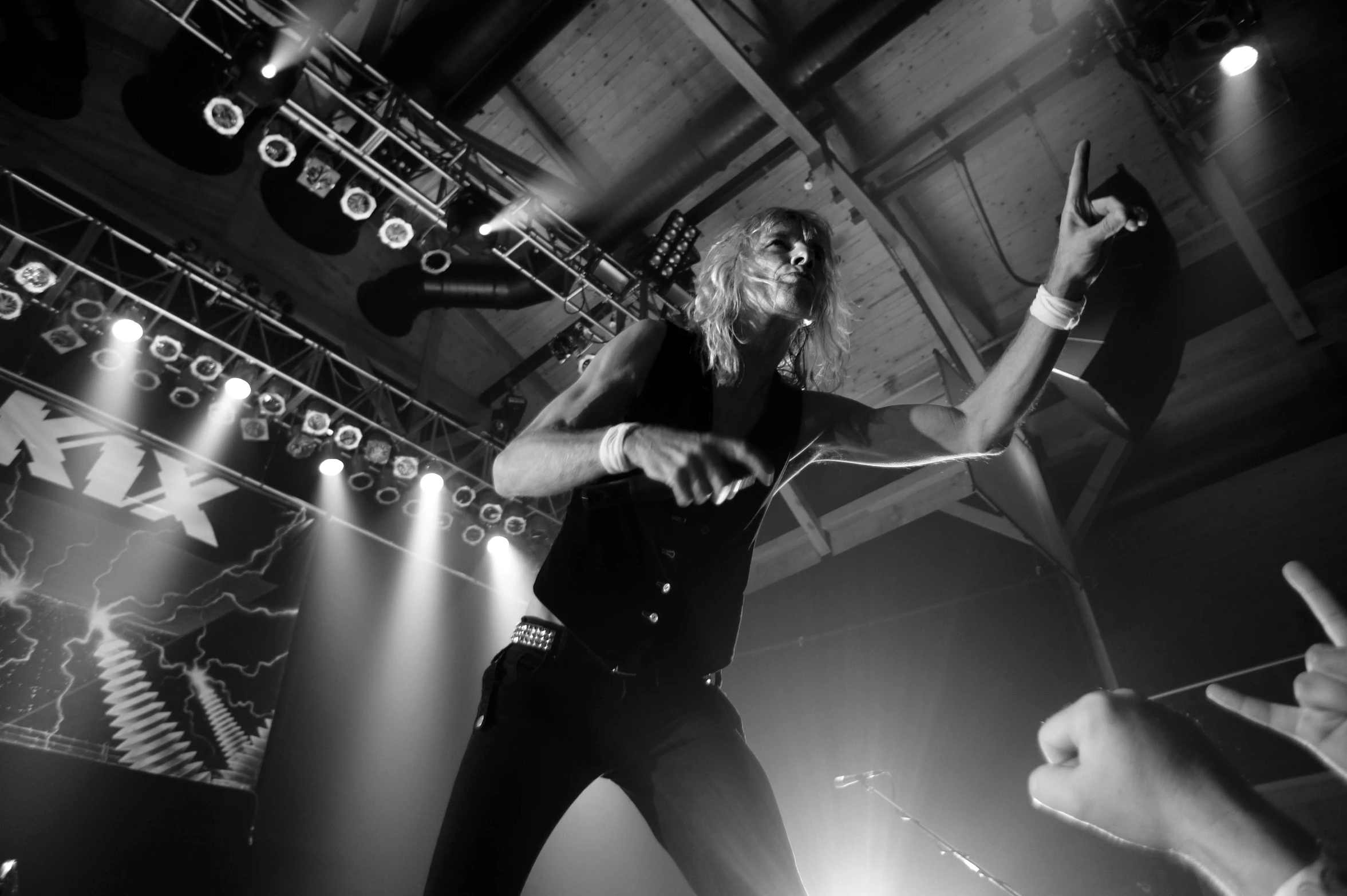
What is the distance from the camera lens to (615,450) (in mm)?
1331

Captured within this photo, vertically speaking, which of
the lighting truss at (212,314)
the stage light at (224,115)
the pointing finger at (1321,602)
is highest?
the stage light at (224,115)

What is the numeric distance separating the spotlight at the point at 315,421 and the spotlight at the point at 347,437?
8cm

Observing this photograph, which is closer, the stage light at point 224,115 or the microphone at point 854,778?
the stage light at point 224,115

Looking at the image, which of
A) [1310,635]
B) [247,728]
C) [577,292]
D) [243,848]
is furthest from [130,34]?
[1310,635]

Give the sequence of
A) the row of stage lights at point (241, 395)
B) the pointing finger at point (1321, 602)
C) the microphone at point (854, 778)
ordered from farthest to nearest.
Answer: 1. the microphone at point (854, 778)
2. the row of stage lights at point (241, 395)
3. the pointing finger at point (1321, 602)

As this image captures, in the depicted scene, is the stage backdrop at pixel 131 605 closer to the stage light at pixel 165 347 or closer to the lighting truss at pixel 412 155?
the stage light at pixel 165 347

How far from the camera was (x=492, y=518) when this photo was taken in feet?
21.7

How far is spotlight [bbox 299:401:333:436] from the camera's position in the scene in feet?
18.8

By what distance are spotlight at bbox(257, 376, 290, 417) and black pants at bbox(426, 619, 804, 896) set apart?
4591 mm

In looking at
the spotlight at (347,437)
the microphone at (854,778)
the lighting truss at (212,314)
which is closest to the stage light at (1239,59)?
the microphone at (854,778)

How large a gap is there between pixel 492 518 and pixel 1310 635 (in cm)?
540

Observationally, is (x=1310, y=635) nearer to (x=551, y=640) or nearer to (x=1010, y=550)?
(x=1010, y=550)

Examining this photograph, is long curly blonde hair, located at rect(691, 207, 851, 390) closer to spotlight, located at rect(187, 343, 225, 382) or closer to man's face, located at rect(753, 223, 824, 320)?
man's face, located at rect(753, 223, 824, 320)

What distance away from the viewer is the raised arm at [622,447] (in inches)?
45.4
